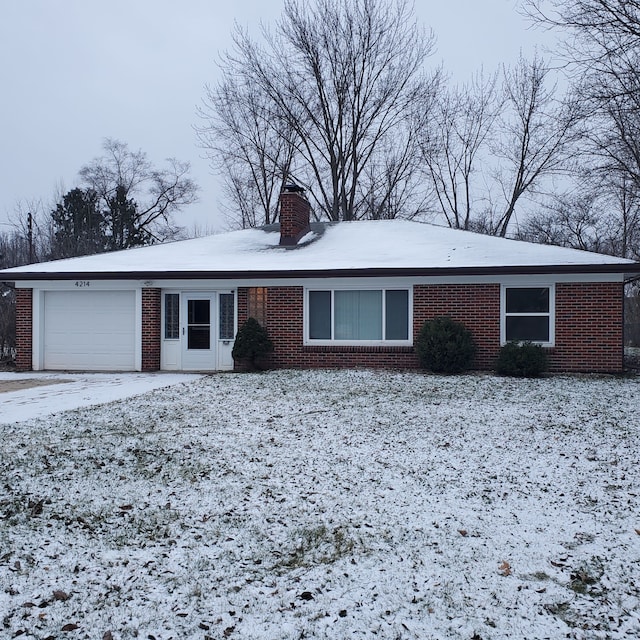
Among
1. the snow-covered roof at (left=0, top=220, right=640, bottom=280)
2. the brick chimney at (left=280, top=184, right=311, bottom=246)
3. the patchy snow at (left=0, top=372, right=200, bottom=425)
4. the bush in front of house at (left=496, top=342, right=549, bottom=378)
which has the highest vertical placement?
the brick chimney at (left=280, top=184, right=311, bottom=246)

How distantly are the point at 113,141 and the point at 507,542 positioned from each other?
4512 cm

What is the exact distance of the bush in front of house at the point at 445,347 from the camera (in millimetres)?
12438

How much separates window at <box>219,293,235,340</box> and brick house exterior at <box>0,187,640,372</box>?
0.08 ft

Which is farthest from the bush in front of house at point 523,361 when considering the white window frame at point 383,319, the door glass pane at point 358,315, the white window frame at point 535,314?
the door glass pane at point 358,315

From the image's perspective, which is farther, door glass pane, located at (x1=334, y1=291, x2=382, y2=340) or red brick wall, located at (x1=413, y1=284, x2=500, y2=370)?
door glass pane, located at (x1=334, y1=291, x2=382, y2=340)

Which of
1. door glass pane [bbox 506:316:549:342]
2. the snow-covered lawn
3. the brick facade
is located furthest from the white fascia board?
the snow-covered lawn

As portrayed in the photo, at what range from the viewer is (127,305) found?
14.1 metres

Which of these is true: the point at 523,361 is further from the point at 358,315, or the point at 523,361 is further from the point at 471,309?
the point at 358,315

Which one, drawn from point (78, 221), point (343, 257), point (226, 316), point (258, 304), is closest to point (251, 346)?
point (258, 304)

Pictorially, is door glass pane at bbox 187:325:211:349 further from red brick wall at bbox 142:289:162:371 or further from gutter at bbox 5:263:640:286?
gutter at bbox 5:263:640:286

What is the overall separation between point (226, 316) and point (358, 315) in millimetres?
3146

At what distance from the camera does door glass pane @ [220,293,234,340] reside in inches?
551

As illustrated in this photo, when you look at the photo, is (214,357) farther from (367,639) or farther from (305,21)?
(305,21)

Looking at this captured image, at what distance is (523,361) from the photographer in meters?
12.0
